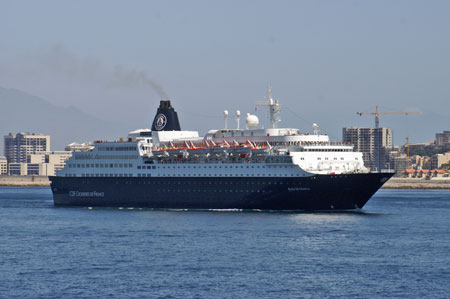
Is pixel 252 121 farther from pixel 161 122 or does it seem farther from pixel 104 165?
pixel 104 165

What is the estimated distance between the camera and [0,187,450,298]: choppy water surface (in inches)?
1399

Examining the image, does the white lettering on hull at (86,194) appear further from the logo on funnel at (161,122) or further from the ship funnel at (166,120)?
the logo on funnel at (161,122)

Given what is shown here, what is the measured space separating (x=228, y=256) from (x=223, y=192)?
27069 mm

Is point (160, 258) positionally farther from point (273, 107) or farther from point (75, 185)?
point (75, 185)

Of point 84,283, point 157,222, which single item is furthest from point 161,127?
point 84,283

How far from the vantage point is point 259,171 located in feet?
224

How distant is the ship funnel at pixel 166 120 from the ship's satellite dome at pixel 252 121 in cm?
879

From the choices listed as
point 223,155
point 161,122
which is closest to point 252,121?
point 223,155

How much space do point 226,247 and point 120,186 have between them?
32.5 m

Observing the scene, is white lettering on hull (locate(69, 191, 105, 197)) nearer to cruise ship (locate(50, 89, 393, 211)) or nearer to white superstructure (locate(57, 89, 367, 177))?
cruise ship (locate(50, 89, 393, 211))

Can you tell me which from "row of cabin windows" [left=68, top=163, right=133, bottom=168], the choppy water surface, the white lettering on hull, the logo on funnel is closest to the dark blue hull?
the white lettering on hull

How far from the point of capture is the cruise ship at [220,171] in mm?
66625

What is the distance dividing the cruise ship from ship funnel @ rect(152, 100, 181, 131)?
10 cm

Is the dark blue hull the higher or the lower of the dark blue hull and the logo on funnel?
the lower
